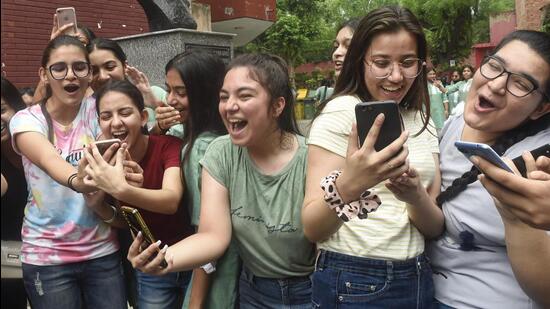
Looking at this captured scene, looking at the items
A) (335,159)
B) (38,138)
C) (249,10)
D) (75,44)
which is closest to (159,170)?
(38,138)

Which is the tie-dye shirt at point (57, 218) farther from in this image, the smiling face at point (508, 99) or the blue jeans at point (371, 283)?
the smiling face at point (508, 99)

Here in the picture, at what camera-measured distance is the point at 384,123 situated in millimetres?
1476

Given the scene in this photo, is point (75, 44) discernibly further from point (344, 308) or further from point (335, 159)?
point (344, 308)

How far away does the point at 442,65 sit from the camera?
993 inches

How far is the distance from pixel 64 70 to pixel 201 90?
66 cm

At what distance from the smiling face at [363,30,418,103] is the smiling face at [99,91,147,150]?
3.98 feet

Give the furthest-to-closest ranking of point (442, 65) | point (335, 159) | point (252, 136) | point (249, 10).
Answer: point (442, 65) < point (249, 10) < point (252, 136) < point (335, 159)

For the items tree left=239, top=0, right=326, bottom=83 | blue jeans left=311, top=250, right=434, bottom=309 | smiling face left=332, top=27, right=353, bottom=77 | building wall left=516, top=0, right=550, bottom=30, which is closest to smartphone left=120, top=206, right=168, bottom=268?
→ blue jeans left=311, top=250, right=434, bottom=309

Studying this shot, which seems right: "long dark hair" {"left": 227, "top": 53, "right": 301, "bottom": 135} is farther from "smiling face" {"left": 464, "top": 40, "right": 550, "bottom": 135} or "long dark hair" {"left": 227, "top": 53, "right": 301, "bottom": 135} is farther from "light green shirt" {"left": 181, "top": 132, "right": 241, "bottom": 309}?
"smiling face" {"left": 464, "top": 40, "right": 550, "bottom": 135}

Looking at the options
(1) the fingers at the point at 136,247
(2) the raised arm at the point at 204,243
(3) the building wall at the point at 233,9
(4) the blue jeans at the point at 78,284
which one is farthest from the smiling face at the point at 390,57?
(3) the building wall at the point at 233,9

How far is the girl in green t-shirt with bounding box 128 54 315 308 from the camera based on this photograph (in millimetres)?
2045

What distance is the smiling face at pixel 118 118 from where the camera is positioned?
2.50 metres

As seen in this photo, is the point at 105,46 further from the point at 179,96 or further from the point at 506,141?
the point at 506,141

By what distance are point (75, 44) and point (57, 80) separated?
230 millimetres
